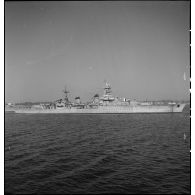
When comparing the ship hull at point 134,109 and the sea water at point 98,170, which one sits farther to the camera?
the ship hull at point 134,109

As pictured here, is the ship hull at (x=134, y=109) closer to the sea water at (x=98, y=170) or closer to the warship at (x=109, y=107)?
the warship at (x=109, y=107)

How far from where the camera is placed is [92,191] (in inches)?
241

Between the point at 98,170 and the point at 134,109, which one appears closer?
the point at 98,170

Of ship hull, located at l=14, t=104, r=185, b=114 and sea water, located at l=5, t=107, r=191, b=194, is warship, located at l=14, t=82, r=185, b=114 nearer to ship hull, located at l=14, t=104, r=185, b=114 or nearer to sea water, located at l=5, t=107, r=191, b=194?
ship hull, located at l=14, t=104, r=185, b=114

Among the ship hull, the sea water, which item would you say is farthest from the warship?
the sea water

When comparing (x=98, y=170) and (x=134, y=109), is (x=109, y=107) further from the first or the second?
(x=98, y=170)

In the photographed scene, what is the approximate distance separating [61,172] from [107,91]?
5500cm

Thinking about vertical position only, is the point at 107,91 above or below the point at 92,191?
above

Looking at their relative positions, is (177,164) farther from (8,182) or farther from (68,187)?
(8,182)

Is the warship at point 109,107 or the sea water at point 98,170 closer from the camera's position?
the sea water at point 98,170

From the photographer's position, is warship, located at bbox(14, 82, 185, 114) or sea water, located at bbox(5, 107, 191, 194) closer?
sea water, located at bbox(5, 107, 191, 194)

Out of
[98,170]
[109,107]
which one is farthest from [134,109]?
[98,170]

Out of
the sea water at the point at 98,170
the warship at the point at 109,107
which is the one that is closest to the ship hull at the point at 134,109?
the warship at the point at 109,107

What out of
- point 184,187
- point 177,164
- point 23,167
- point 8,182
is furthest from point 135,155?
point 8,182
